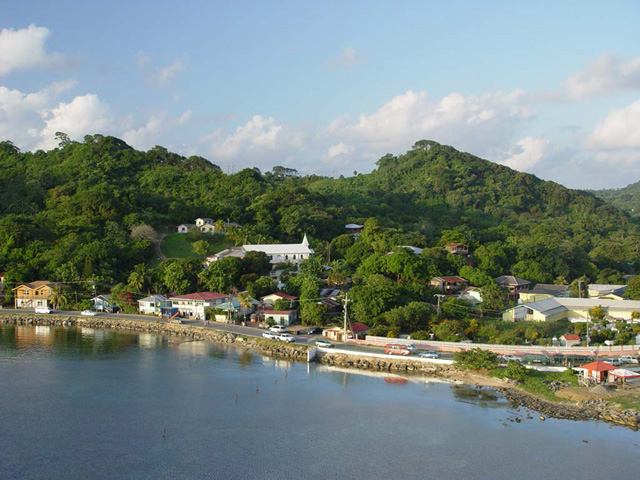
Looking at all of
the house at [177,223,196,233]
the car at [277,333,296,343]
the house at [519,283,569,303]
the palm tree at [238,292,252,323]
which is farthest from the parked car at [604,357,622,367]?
the house at [177,223,196,233]

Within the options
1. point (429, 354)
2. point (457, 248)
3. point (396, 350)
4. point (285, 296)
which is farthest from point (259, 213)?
point (429, 354)

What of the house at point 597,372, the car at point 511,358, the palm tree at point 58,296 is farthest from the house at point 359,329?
the palm tree at point 58,296

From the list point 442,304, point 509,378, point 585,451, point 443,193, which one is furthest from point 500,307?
point 443,193

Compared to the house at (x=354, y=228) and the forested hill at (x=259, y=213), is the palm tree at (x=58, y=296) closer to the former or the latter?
the forested hill at (x=259, y=213)

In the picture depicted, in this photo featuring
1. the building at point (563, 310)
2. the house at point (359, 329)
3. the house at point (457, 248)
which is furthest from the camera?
the house at point (457, 248)

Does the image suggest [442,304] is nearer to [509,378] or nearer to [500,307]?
[500,307]

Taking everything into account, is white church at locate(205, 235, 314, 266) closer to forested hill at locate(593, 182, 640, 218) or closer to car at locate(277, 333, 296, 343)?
car at locate(277, 333, 296, 343)
